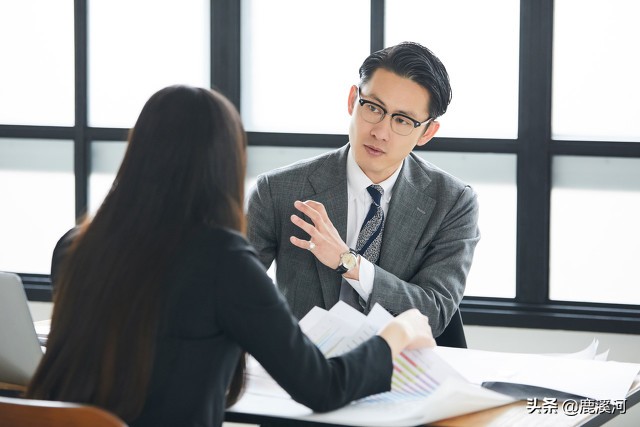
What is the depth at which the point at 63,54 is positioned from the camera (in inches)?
162

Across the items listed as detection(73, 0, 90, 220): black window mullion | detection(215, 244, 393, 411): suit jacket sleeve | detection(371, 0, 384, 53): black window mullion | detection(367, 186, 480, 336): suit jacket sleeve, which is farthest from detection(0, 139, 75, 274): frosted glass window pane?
detection(215, 244, 393, 411): suit jacket sleeve

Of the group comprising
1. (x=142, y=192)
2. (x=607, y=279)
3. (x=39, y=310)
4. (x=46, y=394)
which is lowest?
(x=39, y=310)

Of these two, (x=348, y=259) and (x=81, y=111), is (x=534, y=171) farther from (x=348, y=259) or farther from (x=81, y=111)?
(x=81, y=111)

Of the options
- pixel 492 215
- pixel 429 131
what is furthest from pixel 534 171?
pixel 429 131

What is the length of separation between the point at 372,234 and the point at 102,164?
6.38 ft

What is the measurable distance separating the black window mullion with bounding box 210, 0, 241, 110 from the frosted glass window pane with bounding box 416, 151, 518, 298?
822 millimetres

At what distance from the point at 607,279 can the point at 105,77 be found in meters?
2.27

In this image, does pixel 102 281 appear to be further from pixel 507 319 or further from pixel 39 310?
pixel 39 310

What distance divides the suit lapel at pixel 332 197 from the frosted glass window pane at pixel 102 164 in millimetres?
1702

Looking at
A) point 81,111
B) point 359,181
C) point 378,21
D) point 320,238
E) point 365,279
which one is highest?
point 378,21

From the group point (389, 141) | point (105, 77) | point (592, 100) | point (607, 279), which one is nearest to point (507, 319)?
point (607, 279)

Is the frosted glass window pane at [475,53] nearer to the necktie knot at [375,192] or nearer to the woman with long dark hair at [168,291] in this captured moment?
the necktie knot at [375,192]

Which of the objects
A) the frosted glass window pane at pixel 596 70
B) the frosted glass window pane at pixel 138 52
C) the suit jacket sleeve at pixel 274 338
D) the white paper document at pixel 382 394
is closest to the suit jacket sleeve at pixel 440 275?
the white paper document at pixel 382 394

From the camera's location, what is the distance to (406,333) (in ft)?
5.80
